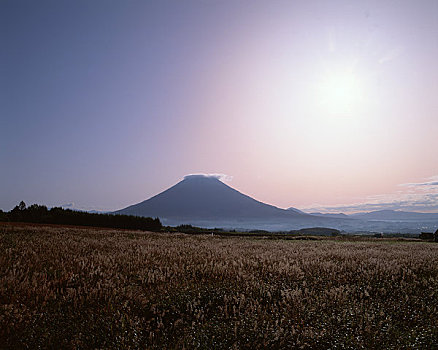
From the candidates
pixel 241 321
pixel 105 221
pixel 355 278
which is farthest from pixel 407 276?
pixel 105 221

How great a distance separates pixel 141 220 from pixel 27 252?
55812 mm

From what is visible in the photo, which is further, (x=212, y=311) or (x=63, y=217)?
(x=63, y=217)

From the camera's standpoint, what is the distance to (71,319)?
15.0ft

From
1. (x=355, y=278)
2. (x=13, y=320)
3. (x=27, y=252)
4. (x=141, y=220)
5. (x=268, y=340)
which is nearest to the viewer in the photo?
(x=268, y=340)

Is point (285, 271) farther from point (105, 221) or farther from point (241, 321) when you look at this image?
point (105, 221)

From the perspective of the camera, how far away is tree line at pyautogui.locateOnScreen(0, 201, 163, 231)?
5188cm

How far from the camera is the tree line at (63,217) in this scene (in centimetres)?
5188

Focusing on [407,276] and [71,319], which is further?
[407,276]

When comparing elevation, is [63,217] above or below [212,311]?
above

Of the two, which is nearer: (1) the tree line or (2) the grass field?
(2) the grass field

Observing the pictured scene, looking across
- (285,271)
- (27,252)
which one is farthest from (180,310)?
(27,252)

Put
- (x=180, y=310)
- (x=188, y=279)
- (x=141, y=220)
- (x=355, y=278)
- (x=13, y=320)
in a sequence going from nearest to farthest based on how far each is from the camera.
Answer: (x=13, y=320) → (x=180, y=310) → (x=188, y=279) → (x=355, y=278) → (x=141, y=220)

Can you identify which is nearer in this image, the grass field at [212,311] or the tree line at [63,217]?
the grass field at [212,311]

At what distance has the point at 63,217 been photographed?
54.4m
